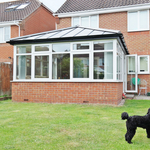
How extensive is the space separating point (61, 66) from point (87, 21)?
724 centimetres

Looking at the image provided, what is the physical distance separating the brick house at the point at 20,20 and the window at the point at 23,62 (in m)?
7.15

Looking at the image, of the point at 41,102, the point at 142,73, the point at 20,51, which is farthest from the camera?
the point at 142,73

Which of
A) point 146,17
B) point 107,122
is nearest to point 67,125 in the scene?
point 107,122

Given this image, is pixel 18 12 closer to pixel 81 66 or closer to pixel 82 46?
pixel 82 46

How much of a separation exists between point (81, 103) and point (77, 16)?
29.1 feet

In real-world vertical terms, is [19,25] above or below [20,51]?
above

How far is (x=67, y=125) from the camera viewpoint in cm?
475

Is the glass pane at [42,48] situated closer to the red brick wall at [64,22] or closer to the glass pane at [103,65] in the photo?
the glass pane at [103,65]

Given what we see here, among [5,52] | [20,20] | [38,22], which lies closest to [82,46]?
[20,20]

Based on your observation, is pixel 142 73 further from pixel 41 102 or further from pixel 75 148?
pixel 75 148

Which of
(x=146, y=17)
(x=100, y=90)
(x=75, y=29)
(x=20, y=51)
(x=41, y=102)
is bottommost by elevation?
(x=41, y=102)

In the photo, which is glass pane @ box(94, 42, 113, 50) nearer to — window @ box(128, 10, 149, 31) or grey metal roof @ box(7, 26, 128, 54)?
grey metal roof @ box(7, 26, 128, 54)

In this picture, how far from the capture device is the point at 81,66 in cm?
856

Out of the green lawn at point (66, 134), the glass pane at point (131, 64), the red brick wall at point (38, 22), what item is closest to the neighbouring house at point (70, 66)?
the green lawn at point (66, 134)
